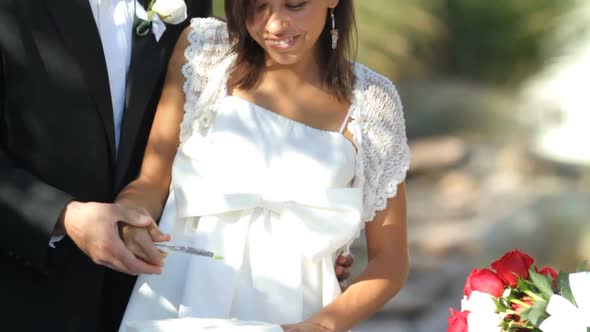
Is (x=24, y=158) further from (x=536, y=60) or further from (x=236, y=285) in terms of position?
(x=536, y=60)

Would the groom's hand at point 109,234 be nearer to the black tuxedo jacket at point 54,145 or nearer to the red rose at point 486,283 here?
the black tuxedo jacket at point 54,145

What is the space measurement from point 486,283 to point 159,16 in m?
1.05

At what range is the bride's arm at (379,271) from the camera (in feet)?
9.01

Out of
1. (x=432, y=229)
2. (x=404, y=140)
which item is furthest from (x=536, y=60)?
(x=404, y=140)

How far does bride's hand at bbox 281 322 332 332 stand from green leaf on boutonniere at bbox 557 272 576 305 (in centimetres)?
63

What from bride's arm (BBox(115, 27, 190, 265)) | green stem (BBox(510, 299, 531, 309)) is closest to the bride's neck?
bride's arm (BBox(115, 27, 190, 265))

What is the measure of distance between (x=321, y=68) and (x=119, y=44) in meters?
0.52

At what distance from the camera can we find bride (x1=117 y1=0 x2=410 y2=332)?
8.98ft

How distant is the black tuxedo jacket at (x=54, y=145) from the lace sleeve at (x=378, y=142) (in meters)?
0.51

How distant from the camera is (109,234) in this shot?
2.45 meters

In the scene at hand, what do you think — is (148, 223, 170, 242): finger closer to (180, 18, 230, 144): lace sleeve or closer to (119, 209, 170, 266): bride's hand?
(119, 209, 170, 266): bride's hand

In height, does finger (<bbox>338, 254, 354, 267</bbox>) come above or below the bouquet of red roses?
below

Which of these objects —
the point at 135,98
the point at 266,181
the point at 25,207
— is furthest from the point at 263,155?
the point at 25,207

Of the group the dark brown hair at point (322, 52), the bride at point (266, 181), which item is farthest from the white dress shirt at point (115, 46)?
the dark brown hair at point (322, 52)
